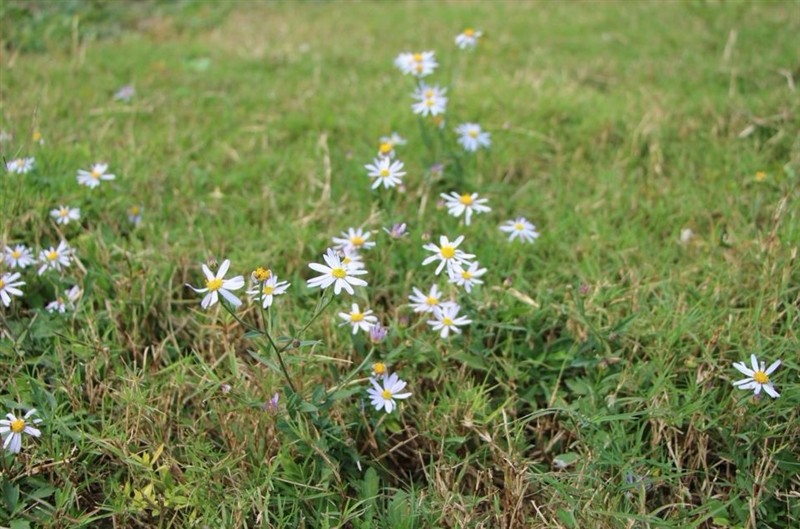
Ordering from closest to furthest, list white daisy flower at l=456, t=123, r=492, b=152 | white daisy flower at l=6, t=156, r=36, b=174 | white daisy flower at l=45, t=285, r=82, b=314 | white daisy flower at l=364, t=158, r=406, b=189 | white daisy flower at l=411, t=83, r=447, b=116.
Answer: white daisy flower at l=45, t=285, r=82, b=314 → white daisy flower at l=364, t=158, r=406, b=189 → white daisy flower at l=6, t=156, r=36, b=174 → white daisy flower at l=411, t=83, r=447, b=116 → white daisy flower at l=456, t=123, r=492, b=152

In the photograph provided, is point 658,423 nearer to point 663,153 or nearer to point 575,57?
point 663,153

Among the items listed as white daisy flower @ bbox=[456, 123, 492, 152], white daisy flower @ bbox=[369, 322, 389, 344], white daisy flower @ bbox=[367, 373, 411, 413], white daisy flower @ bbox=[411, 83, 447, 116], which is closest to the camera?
white daisy flower @ bbox=[367, 373, 411, 413]

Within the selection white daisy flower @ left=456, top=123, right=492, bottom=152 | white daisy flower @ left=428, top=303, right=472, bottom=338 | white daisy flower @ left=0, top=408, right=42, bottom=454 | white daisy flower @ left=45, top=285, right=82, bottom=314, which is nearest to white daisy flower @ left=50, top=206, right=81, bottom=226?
white daisy flower @ left=45, top=285, right=82, bottom=314

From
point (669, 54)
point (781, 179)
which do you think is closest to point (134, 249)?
point (781, 179)

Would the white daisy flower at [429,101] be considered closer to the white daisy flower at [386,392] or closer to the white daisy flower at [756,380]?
the white daisy flower at [386,392]

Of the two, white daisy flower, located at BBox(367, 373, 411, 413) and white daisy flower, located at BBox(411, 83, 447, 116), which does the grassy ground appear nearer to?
white daisy flower, located at BBox(367, 373, 411, 413)

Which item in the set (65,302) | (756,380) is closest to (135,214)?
(65,302)

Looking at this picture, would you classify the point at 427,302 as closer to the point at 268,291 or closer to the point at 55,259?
the point at 268,291
